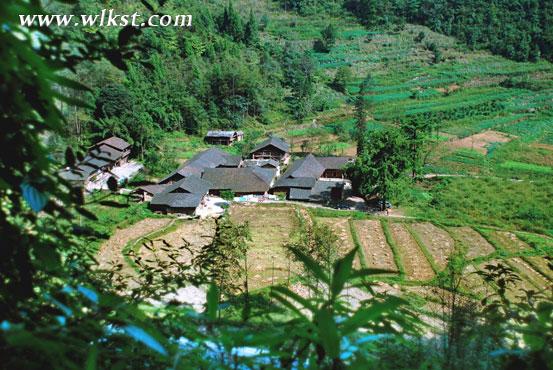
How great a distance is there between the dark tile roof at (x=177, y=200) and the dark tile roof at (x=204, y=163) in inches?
116

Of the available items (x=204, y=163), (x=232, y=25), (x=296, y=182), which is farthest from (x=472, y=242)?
(x=232, y=25)

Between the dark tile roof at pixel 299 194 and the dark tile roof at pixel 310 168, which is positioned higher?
the dark tile roof at pixel 310 168

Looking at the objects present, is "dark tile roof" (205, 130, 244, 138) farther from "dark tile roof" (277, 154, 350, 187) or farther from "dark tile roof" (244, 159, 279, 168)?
"dark tile roof" (277, 154, 350, 187)

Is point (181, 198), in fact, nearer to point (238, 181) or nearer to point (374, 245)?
point (238, 181)

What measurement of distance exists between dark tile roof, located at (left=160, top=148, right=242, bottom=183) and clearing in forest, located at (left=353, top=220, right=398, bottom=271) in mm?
9955

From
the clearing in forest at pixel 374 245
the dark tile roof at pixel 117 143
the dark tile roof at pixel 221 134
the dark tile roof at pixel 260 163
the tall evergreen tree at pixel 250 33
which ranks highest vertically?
the tall evergreen tree at pixel 250 33

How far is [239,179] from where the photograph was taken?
81.7 feet

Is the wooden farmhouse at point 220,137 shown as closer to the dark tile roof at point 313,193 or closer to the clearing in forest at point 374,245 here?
the dark tile roof at point 313,193

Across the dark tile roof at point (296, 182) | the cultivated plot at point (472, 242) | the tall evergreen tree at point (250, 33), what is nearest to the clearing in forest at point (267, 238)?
the dark tile roof at point (296, 182)

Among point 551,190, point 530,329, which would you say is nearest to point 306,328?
point 530,329

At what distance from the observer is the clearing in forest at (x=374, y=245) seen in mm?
16438

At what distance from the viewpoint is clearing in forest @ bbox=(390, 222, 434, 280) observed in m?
15.6

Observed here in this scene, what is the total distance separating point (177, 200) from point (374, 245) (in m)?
9.36
